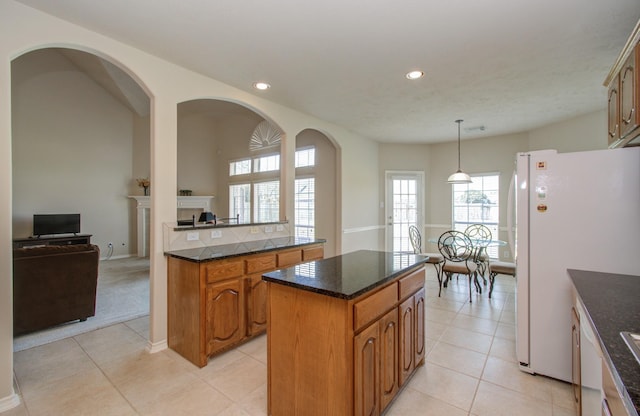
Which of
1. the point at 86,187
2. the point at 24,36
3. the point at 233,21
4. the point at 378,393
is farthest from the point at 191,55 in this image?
the point at 86,187

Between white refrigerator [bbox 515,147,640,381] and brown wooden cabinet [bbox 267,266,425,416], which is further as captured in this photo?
white refrigerator [bbox 515,147,640,381]

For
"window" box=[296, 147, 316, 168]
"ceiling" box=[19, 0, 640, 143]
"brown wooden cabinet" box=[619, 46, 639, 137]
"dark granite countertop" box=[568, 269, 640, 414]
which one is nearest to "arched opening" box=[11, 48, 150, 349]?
"window" box=[296, 147, 316, 168]

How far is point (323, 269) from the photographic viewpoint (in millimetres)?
1926

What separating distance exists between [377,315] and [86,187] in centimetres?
766

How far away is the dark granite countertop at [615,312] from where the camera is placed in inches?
32.5

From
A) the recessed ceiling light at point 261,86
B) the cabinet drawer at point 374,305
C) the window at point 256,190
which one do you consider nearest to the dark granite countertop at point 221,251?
the cabinet drawer at point 374,305

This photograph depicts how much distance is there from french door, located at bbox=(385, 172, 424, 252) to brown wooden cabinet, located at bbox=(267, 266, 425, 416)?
4761 mm

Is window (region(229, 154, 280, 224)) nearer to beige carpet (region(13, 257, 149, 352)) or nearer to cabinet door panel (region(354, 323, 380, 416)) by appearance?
beige carpet (region(13, 257, 149, 352))

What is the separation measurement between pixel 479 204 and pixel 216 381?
5.88 metres

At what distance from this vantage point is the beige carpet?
9.55ft

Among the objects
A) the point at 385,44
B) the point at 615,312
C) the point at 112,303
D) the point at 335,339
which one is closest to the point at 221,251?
the point at 335,339

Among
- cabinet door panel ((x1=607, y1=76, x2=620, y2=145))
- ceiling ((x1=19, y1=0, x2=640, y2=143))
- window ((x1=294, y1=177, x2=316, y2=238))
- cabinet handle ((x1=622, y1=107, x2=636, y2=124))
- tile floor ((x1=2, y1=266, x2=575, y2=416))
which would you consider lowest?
tile floor ((x1=2, y1=266, x2=575, y2=416))

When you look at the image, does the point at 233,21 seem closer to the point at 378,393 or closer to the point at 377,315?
the point at 377,315

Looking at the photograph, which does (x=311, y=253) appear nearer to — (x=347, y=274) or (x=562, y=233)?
(x=347, y=274)
